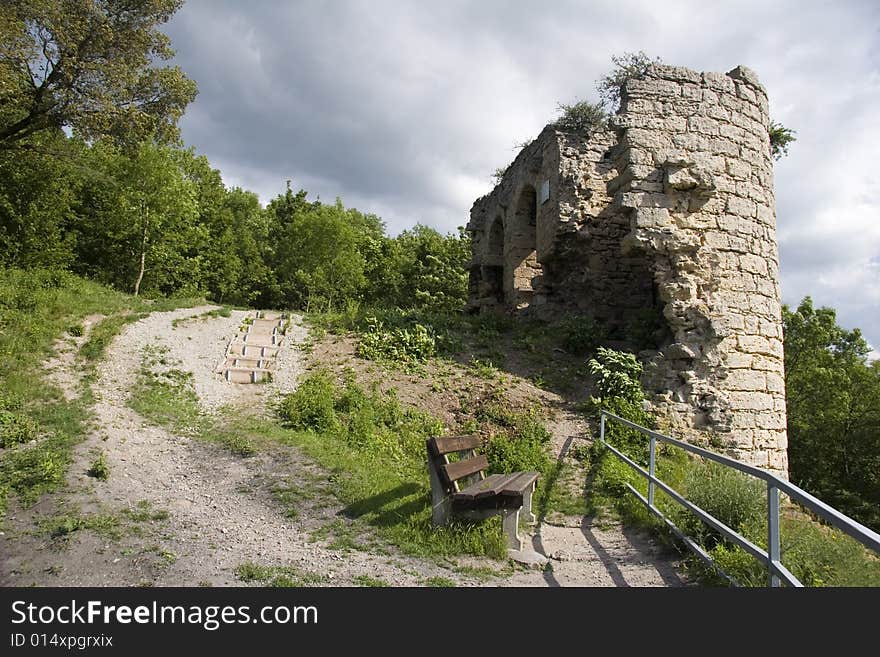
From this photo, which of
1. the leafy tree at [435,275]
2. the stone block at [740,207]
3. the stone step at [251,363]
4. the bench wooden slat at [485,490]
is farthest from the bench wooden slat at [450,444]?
the leafy tree at [435,275]

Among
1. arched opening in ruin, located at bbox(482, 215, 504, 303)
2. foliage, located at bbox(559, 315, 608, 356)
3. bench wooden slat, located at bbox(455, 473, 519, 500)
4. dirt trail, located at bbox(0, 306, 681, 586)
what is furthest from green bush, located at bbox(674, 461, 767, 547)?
arched opening in ruin, located at bbox(482, 215, 504, 303)

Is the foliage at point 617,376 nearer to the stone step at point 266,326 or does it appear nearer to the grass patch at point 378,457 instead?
the grass patch at point 378,457

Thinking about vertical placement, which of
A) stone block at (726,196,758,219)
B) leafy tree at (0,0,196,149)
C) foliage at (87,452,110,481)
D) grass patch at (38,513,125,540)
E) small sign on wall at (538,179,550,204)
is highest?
leafy tree at (0,0,196,149)

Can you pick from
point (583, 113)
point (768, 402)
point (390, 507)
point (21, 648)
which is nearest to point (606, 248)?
point (583, 113)

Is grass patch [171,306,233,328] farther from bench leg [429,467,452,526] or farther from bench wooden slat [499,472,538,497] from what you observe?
bench wooden slat [499,472,538,497]

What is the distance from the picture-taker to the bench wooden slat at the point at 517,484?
4438 mm

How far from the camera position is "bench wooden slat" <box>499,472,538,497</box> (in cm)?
444

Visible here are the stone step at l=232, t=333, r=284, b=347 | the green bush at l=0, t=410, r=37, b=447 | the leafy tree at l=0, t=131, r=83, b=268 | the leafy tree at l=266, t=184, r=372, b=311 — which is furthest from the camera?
the leafy tree at l=266, t=184, r=372, b=311

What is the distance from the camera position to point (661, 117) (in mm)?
9203

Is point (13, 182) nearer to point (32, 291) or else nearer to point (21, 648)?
point (32, 291)

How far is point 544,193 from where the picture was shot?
13156 mm

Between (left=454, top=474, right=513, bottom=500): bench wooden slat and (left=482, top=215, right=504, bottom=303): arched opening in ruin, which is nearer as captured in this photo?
(left=454, top=474, right=513, bottom=500): bench wooden slat

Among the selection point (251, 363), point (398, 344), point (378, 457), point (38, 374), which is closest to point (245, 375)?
point (251, 363)

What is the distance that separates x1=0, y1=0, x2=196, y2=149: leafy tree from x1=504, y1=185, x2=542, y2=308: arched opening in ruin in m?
9.15
